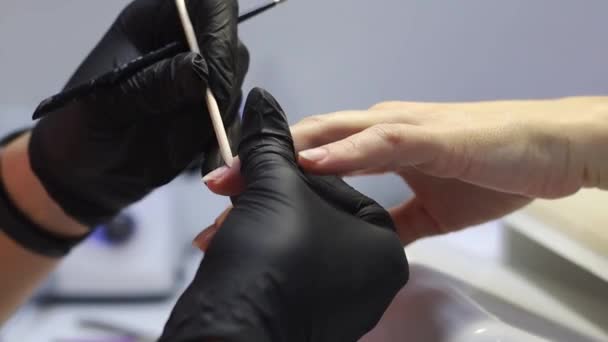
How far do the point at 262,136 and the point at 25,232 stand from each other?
0.42 m

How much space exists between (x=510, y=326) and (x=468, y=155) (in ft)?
0.48

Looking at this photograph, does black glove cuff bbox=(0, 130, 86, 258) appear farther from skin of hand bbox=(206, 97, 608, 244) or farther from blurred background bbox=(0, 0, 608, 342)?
skin of hand bbox=(206, 97, 608, 244)

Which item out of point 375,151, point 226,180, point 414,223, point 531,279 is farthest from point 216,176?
point 531,279

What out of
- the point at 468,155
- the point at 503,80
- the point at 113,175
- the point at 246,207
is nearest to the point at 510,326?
the point at 468,155

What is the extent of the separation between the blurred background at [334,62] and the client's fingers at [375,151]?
1.37 feet

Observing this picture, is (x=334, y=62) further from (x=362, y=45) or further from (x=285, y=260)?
(x=285, y=260)

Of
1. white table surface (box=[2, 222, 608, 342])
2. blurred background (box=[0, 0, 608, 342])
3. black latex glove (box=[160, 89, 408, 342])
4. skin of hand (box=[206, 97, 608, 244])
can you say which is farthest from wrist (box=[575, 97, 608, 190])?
blurred background (box=[0, 0, 608, 342])

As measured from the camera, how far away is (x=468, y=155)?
19.1 inches

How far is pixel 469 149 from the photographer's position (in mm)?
483

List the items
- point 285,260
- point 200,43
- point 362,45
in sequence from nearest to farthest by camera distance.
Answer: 1. point 285,260
2. point 200,43
3. point 362,45

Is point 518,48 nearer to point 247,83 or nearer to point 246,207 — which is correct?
point 247,83

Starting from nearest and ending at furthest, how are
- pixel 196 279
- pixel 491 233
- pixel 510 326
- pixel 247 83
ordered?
pixel 196 279, pixel 510 326, pixel 247 83, pixel 491 233

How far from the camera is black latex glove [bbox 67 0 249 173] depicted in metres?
0.54

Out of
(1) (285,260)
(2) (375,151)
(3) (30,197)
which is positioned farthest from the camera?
(3) (30,197)
